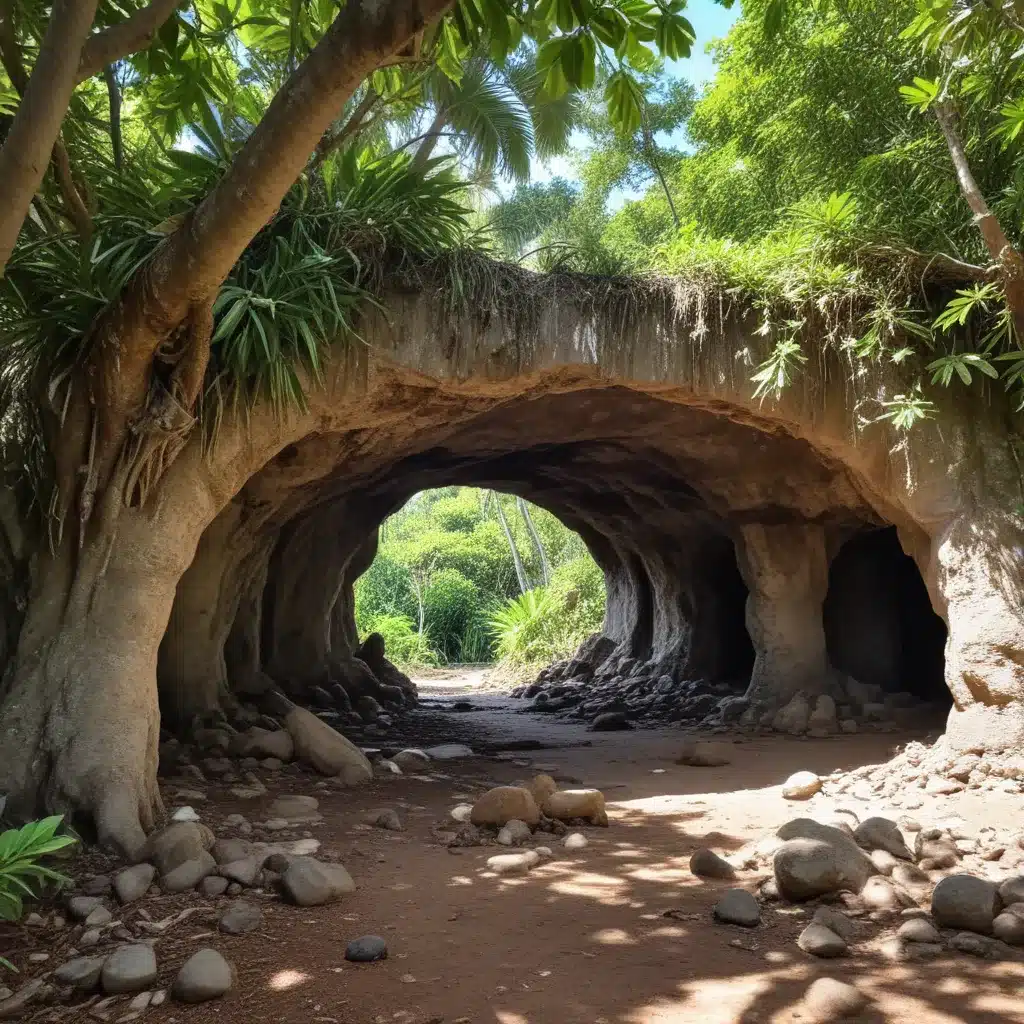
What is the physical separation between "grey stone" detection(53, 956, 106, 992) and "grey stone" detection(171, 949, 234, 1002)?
259mm

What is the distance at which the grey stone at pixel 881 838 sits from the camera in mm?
3908

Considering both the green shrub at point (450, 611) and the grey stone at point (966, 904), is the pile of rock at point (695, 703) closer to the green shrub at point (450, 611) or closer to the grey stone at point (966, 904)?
the grey stone at point (966, 904)

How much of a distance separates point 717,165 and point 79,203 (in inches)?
259

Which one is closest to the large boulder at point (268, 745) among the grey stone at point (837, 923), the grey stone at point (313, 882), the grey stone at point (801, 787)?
the grey stone at point (313, 882)

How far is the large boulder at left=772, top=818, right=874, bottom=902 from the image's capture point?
3.40 metres

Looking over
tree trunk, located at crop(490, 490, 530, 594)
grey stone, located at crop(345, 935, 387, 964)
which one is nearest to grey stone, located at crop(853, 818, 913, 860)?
grey stone, located at crop(345, 935, 387, 964)

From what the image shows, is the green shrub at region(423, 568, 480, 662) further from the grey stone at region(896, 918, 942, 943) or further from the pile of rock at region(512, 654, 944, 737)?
the grey stone at region(896, 918, 942, 943)

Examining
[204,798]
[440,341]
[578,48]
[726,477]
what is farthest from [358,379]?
[726,477]

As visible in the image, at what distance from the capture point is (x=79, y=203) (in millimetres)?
3924

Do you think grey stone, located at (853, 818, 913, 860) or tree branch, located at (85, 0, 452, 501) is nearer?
tree branch, located at (85, 0, 452, 501)

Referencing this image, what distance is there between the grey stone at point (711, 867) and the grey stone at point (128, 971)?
2.17 m

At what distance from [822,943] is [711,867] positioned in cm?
93

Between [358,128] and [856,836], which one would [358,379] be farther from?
[856,836]

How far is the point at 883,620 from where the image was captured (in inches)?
384
